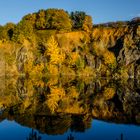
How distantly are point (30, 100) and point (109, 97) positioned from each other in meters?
12.4

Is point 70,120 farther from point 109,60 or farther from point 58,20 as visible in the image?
point 58,20

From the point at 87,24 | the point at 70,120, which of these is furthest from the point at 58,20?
the point at 70,120

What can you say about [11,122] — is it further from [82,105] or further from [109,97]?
[109,97]

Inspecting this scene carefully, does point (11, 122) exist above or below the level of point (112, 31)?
below

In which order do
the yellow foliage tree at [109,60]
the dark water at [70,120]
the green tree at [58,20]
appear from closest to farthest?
the dark water at [70,120] < the yellow foliage tree at [109,60] < the green tree at [58,20]

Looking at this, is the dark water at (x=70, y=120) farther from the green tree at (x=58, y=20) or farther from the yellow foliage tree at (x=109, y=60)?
the green tree at (x=58, y=20)

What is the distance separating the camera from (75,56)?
436 ft

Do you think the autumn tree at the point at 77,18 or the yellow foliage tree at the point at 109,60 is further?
the autumn tree at the point at 77,18

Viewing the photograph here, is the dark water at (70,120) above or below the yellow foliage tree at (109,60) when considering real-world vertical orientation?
below

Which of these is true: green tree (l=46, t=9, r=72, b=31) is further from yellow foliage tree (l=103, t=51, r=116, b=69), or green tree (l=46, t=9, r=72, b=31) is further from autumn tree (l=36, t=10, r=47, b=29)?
yellow foliage tree (l=103, t=51, r=116, b=69)

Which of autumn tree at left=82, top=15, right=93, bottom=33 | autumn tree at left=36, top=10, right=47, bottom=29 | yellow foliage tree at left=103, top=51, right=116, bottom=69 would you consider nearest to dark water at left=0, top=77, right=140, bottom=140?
yellow foliage tree at left=103, top=51, right=116, bottom=69

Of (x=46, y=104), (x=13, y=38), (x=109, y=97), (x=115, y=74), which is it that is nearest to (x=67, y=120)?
(x=46, y=104)

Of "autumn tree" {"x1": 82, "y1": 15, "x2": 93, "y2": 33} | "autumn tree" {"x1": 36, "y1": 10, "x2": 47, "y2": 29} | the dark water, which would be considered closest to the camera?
the dark water

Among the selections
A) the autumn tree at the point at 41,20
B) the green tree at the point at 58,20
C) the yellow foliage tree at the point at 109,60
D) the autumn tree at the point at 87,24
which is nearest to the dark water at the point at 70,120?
the yellow foliage tree at the point at 109,60
